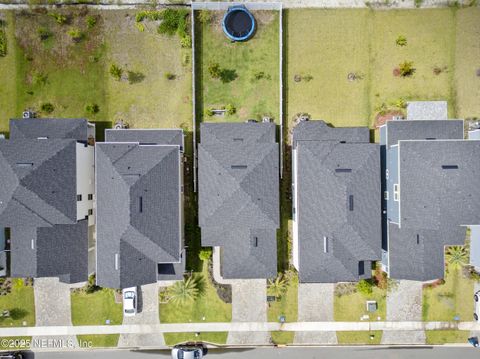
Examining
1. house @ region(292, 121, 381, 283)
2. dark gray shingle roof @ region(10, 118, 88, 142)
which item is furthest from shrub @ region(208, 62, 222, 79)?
dark gray shingle roof @ region(10, 118, 88, 142)

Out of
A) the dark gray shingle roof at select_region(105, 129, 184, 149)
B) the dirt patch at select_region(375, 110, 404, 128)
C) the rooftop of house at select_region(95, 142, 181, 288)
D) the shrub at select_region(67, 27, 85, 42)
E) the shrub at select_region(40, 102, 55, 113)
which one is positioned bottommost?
the rooftop of house at select_region(95, 142, 181, 288)

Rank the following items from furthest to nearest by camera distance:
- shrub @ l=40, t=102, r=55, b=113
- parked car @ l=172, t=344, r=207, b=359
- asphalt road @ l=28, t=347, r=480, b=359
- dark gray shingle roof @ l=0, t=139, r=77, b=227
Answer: asphalt road @ l=28, t=347, r=480, b=359 < shrub @ l=40, t=102, r=55, b=113 < parked car @ l=172, t=344, r=207, b=359 < dark gray shingle roof @ l=0, t=139, r=77, b=227

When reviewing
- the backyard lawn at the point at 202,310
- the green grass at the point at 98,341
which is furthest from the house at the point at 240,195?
the green grass at the point at 98,341

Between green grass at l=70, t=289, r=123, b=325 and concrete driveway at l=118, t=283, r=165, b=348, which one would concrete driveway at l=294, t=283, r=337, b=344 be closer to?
concrete driveway at l=118, t=283, r=165, b=348

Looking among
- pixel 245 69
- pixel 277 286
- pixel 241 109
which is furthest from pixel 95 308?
pixel 245 69

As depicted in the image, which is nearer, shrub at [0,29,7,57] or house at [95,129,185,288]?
house at [95,129,185,288]

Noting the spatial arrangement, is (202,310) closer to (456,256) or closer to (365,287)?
(365,287)

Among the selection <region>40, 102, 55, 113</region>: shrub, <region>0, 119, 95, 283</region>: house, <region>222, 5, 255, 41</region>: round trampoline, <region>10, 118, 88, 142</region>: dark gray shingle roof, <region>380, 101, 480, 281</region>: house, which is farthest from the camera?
<region>40, 102, 55, 113</region>: shrub
